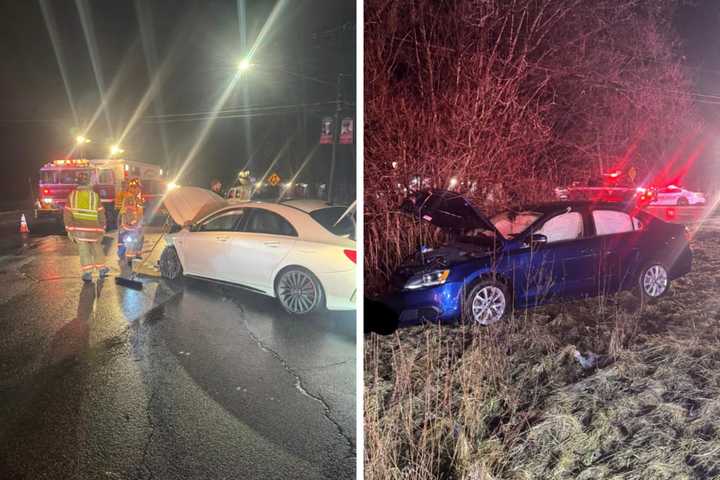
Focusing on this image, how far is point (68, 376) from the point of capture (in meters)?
1.37

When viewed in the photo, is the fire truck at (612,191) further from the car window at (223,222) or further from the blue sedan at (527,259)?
the car window at (223,222)

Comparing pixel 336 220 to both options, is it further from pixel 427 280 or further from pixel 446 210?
pixel 427 280

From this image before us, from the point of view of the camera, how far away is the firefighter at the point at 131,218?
4.16 ft

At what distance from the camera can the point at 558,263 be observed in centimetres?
296

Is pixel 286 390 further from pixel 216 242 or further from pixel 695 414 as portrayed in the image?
pixel 695 414

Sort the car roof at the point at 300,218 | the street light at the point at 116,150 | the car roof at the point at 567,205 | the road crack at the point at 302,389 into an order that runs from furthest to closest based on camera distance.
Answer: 1. the car roof at the point at 567,205
2. the road crack at the point at 302,389
3. the car roof at the point at 300,218
4. the street light at the point at 116,150

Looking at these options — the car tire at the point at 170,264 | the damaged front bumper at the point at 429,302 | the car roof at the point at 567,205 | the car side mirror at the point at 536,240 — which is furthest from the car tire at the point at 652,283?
the car tire at the point at 170,264

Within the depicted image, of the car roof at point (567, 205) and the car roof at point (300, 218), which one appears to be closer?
the car roof at point (300, 218)

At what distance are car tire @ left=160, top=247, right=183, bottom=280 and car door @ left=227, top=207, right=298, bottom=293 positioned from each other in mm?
150

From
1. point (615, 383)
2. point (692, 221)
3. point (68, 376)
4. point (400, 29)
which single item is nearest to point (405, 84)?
point (400, 29)

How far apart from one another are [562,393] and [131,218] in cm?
216

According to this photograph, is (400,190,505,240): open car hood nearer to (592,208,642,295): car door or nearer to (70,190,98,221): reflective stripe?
(592,208,642,295): car door

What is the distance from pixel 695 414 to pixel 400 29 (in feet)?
8.16

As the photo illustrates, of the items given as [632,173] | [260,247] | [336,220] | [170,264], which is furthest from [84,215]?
[632,173]
